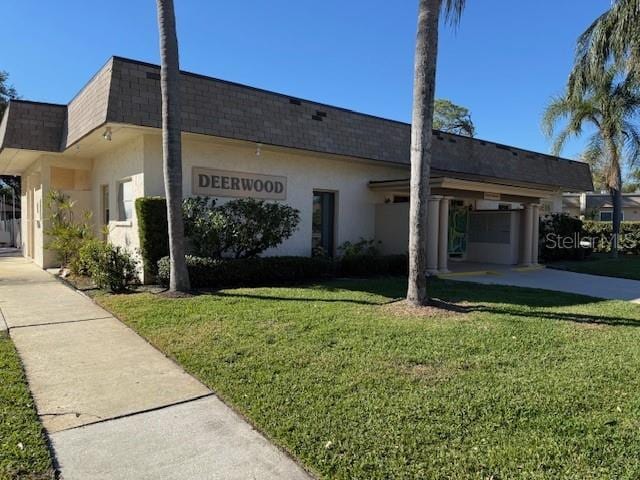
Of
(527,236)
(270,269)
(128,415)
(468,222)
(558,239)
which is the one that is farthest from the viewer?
(558,239)

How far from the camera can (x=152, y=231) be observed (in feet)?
32.2

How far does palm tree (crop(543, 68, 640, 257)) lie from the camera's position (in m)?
18.3

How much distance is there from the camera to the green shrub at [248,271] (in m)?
9.50

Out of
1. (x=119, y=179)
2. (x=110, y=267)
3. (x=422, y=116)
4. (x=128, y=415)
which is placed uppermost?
(x=422, y=116)

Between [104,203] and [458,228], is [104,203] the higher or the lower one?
the higher one

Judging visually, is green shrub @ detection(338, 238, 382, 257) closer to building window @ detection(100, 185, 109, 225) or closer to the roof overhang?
the roof overhang

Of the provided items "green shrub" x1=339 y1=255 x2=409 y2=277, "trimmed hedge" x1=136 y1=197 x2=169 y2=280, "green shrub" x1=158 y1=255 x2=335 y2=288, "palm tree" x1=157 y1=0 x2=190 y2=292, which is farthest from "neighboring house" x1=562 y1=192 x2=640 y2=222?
"palm tree" x1=157 y1=0 x2=190 y2=292

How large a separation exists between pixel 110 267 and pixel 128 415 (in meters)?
6.03

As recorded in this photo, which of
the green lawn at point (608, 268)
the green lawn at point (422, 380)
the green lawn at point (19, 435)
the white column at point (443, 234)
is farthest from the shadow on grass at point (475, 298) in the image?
the green lawn at point (608, 268)

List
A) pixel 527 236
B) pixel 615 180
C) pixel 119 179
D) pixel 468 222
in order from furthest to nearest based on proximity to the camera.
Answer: pixel 615 180 < pixel 468 222 < pixel 527 236 < pixel 119 179

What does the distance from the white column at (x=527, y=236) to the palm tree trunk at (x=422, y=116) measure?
30.8 feet

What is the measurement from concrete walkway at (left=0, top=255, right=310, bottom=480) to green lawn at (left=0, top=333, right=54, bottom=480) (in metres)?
0.08

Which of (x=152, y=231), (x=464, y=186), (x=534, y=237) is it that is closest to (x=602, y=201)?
(x=534, y=237)

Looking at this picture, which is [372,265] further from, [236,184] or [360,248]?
[236,184]
